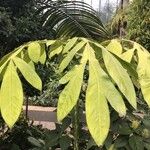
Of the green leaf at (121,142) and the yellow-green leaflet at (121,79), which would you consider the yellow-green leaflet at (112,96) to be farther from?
the green leaf at (121,142)

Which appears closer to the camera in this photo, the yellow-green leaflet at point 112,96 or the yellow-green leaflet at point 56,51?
the yellow-green leaflet at point 112,96

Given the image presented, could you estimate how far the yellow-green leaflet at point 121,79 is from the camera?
1.42 metres

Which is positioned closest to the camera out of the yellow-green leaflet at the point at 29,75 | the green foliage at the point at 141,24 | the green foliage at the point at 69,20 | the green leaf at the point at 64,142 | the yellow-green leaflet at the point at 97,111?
the yellow-green leaflet at the point at 97,111

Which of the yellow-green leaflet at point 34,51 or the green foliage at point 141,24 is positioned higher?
the yellow-green leaflet at point 34,51

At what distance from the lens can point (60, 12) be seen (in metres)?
3.90

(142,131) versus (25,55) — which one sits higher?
(25,55)

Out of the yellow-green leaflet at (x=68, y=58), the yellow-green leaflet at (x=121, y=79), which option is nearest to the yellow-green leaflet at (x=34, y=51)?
the yellow-green leaflet at (x=68, y=58)

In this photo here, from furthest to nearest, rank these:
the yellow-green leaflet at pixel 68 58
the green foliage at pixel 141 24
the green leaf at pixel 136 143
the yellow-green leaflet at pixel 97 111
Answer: the green foliage at pixel 141 24
the green leaf at pixel 136 143
the yellow-green leaflet at pixel 68 58
the yellow-green leaflet at pixel 97 111

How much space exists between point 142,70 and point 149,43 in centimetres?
551

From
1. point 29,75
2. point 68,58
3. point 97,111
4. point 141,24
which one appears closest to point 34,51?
point 68,58

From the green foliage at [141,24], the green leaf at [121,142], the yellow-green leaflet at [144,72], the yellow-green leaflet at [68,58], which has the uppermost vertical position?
the yellow-green leaflet at [68,58]

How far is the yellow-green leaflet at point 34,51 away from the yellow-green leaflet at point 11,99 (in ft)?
1.92

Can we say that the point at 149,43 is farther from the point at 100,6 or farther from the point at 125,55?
the point at 100,6

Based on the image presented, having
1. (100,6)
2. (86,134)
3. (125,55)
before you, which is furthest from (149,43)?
(100,6)
